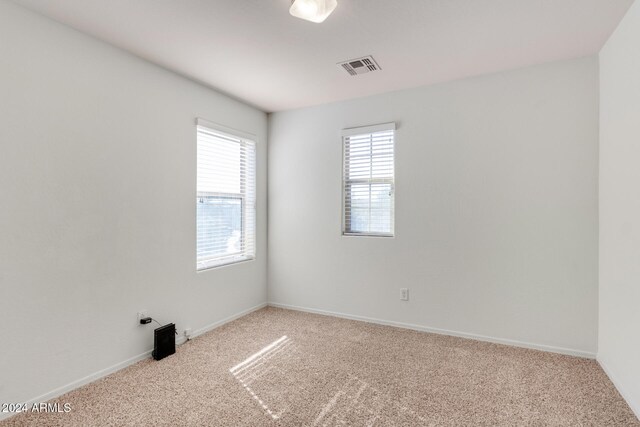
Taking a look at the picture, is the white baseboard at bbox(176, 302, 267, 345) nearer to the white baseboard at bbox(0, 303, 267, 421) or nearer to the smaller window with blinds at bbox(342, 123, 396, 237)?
the white baseboard at bbox(0, 303, 267, 421)

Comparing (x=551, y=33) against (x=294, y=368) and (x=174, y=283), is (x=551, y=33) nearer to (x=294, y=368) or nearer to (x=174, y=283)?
(x=294, y=368)

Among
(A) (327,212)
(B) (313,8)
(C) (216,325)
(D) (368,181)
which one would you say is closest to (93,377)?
(C) (216,325)

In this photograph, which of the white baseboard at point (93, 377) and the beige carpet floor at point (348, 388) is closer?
the beige carpet floor at point (348, 388)

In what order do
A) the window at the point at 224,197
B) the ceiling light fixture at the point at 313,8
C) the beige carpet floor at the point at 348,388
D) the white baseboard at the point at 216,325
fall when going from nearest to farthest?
the ceiling light fixture at the point at 313,8, the beige carpet floor at the point at 348,388, the white baseboard at the point at 216,325, the window at the point at 224,197

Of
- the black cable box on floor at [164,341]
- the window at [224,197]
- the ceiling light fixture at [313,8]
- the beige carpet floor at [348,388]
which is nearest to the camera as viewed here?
the ceiling light fixture at [313,8]

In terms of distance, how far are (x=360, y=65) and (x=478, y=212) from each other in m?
1.75

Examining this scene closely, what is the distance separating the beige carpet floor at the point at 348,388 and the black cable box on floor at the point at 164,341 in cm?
7

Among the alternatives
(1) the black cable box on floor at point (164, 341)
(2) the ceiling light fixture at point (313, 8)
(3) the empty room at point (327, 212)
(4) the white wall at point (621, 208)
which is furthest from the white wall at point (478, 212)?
(2) the ceiling light fixture at point (313, 8)

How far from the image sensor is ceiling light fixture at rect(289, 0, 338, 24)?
1.85 meters

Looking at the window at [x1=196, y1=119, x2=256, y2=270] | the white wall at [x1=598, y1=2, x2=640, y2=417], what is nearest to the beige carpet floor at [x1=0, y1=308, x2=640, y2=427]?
the white wall at [x1=598, y1=2, x2=640, y2=417]

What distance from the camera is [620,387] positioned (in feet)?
7.28

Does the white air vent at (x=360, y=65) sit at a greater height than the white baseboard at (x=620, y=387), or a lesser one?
greater

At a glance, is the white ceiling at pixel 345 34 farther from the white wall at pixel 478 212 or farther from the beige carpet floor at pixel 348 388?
the beige carpet floor at pixel 348 388

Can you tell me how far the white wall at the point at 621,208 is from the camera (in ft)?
6.68
